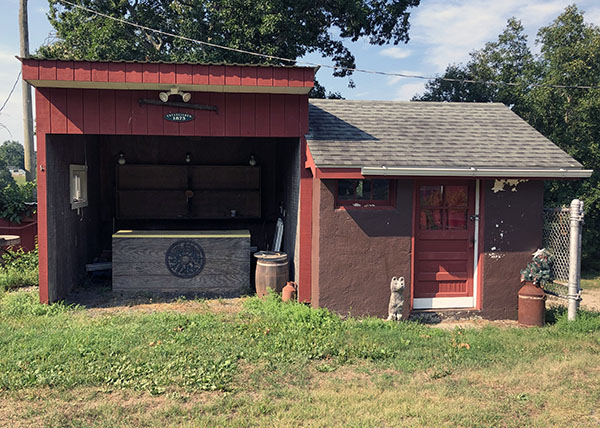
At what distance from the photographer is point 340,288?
287 inches

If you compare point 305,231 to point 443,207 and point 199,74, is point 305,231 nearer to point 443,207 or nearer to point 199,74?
point 443,207

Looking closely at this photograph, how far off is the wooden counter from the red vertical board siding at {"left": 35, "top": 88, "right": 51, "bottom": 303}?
1248mm

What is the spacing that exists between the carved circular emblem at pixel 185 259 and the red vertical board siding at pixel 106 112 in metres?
2.25

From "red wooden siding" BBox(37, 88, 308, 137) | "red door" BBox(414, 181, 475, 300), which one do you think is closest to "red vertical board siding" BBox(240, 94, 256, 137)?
"red wooden siding" BBox(37, 88, 308, 137)

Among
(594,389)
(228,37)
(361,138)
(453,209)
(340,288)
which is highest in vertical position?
(228,37)

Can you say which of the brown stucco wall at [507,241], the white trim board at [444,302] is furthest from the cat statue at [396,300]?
the brown stucco wall at [507,241]

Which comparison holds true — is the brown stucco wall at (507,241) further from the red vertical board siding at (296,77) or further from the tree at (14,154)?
the tree at (14,154)

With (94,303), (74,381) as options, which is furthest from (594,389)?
(94,303)

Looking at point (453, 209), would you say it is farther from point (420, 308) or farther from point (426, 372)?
point (426, 372)

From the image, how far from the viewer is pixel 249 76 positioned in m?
7.30

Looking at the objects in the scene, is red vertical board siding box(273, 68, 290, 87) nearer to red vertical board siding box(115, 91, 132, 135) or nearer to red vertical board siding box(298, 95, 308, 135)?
red vertical board siding box(298, 95, 308, 135)

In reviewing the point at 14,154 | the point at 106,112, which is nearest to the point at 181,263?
the point at 106,112

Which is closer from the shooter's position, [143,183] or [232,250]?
[232,250]

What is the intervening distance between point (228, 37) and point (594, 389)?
618 inches
